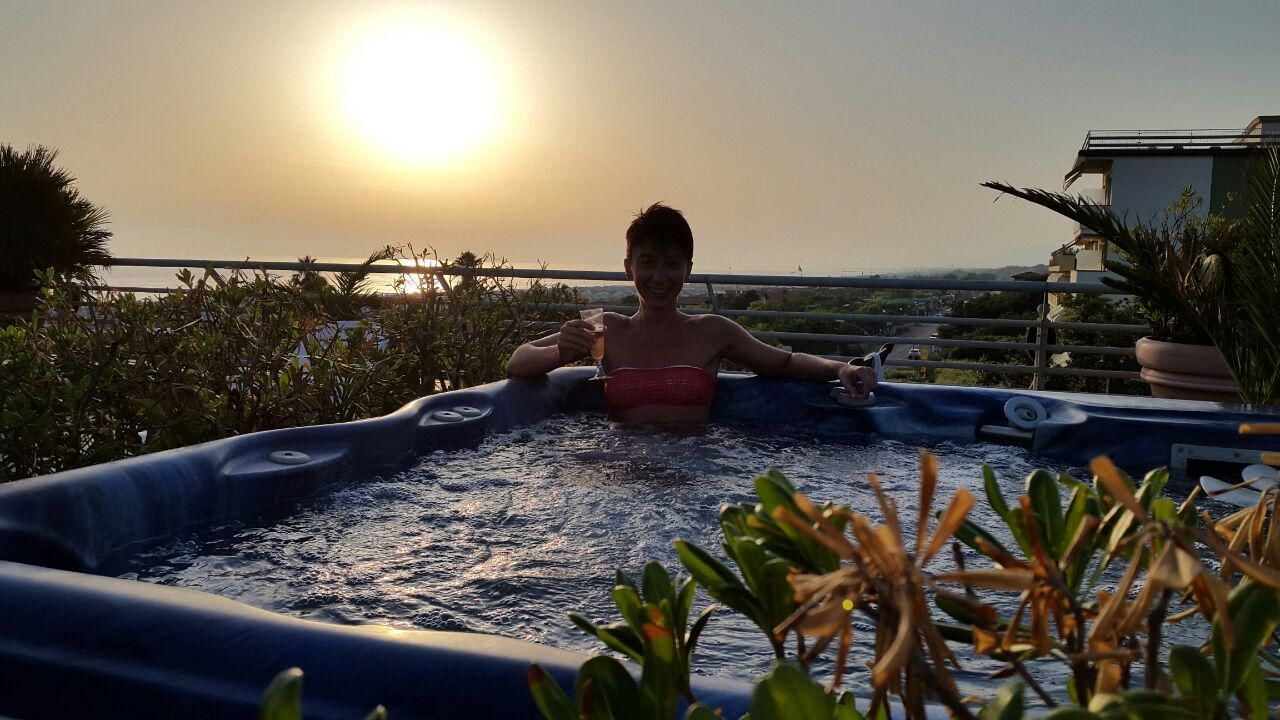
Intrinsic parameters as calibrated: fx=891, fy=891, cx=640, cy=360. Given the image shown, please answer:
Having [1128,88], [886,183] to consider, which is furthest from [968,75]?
[1128,88]

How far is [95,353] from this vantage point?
250 cm

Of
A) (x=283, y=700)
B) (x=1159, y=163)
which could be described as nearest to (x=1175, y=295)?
(x=283, y=700)

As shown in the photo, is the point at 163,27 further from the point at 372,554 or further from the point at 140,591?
the point at 140,591

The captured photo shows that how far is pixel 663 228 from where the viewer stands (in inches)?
135

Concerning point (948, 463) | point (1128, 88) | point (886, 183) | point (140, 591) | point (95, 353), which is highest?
point (1128, 88)

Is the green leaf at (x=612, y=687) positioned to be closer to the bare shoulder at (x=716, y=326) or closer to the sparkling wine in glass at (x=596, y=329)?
the sparkling wine in glass at (x=596, y=329)

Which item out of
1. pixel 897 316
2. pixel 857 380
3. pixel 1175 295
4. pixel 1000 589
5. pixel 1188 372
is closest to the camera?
pixel 1000 589

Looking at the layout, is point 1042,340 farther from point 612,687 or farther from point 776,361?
point 612,687

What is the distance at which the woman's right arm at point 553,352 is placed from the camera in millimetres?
3160

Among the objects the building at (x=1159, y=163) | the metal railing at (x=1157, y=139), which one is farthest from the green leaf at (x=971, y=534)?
the metal railing at (x=1157, y=139)

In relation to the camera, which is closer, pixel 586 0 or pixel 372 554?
pixel 372 554

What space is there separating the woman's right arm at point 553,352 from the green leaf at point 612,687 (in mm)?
2703

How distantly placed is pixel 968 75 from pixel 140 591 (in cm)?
960

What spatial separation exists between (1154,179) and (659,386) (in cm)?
2755
